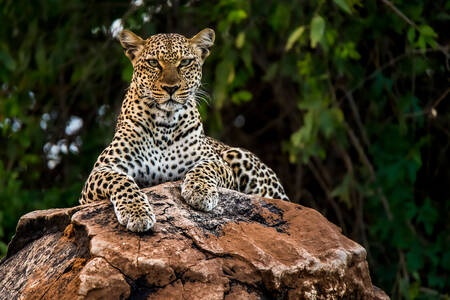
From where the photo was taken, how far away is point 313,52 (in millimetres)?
11000

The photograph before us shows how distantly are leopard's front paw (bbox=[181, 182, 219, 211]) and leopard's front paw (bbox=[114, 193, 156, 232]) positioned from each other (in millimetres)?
401

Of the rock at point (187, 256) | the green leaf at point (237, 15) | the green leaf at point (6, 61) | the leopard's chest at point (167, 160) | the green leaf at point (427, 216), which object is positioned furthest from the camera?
the green leaf at point (427, 216)

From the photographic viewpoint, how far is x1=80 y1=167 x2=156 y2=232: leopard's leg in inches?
199

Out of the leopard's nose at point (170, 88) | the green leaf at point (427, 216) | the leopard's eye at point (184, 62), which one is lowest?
the green leaf at point (427, 216)

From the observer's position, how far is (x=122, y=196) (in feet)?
17.9

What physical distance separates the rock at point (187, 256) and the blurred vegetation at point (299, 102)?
3729 mm

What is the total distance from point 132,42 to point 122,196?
1927 millimetres

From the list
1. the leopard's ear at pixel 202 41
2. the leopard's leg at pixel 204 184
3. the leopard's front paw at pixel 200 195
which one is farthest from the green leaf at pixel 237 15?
the leopard's front paw at pixel 200 195

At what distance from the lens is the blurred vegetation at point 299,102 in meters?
10.1

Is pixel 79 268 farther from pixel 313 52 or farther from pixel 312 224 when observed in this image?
pixel 313 52

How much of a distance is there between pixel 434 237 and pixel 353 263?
7100mm

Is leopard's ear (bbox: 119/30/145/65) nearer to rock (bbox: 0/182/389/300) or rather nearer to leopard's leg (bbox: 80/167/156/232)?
leopard's leg (bbox: 80/167/156/232)

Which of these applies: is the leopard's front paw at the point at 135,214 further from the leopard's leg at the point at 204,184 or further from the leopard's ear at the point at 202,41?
the leopard's ear at the point at 202,41

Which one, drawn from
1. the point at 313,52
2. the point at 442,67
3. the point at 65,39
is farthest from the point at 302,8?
the point at 65,39
